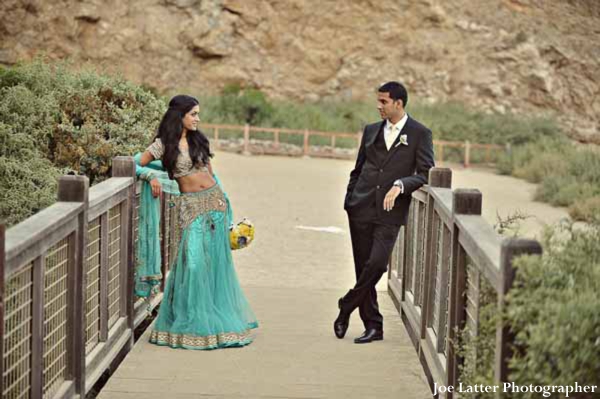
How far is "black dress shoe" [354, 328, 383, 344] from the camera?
7.39 m

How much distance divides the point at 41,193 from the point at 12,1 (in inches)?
1522

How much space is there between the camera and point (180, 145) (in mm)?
7246

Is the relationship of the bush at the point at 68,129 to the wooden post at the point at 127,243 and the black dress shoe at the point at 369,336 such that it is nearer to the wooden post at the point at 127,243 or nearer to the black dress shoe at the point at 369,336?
the wooden post at the point at 127,243

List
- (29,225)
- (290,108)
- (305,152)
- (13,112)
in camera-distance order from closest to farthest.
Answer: (29,225)
(13,112)
(305,152)
(290,108)

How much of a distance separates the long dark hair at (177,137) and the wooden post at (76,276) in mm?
1871

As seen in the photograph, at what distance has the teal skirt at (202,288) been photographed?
705cm

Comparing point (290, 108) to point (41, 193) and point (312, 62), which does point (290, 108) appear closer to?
point (312, 62)

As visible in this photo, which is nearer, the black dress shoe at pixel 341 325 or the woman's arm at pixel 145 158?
the woman's arm at pixel 145 158

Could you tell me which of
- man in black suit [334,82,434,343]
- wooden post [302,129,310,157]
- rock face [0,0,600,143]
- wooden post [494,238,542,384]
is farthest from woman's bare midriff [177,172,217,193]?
rock face [0,0,600,143]

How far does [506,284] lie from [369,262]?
3.50 metres

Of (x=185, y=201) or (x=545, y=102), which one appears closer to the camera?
(x=185, y=201)

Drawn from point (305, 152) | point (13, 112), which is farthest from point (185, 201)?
point (305, 152)

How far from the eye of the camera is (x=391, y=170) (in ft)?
24.1

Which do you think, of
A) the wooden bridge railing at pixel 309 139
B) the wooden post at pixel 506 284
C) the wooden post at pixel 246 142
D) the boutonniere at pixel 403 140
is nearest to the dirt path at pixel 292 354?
the boutonniere at pixel 403 140
